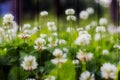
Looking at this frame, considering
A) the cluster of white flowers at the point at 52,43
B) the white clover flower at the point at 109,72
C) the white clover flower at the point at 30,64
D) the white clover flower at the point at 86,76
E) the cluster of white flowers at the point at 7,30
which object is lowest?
the white clover flower at the point at 86,76

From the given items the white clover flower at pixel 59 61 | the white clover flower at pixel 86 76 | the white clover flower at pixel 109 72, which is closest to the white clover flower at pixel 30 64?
the white clover flower at pixel 59 61

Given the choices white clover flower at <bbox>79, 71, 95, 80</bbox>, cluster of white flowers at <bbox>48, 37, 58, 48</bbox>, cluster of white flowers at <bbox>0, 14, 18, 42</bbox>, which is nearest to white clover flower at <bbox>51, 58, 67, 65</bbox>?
white clover flower at <bbox>79, 71, 95, 80</bbox>

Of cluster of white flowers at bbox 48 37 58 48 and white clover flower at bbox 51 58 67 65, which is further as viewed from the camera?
cluster of white flowers at bbox 48 37 58 48

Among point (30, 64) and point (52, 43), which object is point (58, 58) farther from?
point (52, 43)

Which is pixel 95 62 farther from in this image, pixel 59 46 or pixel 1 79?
pixel 1 79

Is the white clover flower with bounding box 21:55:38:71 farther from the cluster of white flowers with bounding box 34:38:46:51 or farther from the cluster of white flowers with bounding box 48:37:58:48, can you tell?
the cluster of white flowers with bounding box 48:37:58:48

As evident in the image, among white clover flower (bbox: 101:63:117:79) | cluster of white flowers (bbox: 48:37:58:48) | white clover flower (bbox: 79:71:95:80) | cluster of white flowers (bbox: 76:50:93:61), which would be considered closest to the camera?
white clover flower (bbox: 101:63:117:79)

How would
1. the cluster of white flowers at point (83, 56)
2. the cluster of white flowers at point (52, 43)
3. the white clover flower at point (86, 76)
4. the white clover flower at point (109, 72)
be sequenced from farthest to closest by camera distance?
the cluster of white flowers at point (52, 43) < the cluster of white flowers at point (83, 56) < the white clover flower at point (86, 76) < the white clover flower at point (109, 72)

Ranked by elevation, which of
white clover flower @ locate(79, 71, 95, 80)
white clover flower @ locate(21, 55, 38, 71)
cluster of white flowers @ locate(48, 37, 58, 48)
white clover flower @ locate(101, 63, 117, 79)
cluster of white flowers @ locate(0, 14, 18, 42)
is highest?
cluster of white flowers @ locate(0, 14, 18, 42)

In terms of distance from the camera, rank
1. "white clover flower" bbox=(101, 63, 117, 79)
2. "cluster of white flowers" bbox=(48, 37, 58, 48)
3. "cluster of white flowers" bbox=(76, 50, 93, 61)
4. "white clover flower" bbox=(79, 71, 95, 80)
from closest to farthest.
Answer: "white clover flower" bbox=(101, 63, 117, 79) → "white clover flower" bbox=(79, 71, 95, 80) → "cluster of white flowers" bbox=(76, 50, 93, 61) → "cluster of white flowers" bbox=(48, 37, 58, 48)

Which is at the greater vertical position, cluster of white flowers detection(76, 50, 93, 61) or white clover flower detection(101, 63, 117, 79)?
cluster of white flowers detection(76, 50, 93, 61)

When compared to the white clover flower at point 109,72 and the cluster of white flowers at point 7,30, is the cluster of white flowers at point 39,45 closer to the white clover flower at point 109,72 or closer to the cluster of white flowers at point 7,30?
the cluster of white flowers at point 7,30

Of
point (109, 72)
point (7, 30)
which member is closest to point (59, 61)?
point (109, 72)

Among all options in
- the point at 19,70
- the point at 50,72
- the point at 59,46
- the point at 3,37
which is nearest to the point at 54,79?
the point at 50,72
